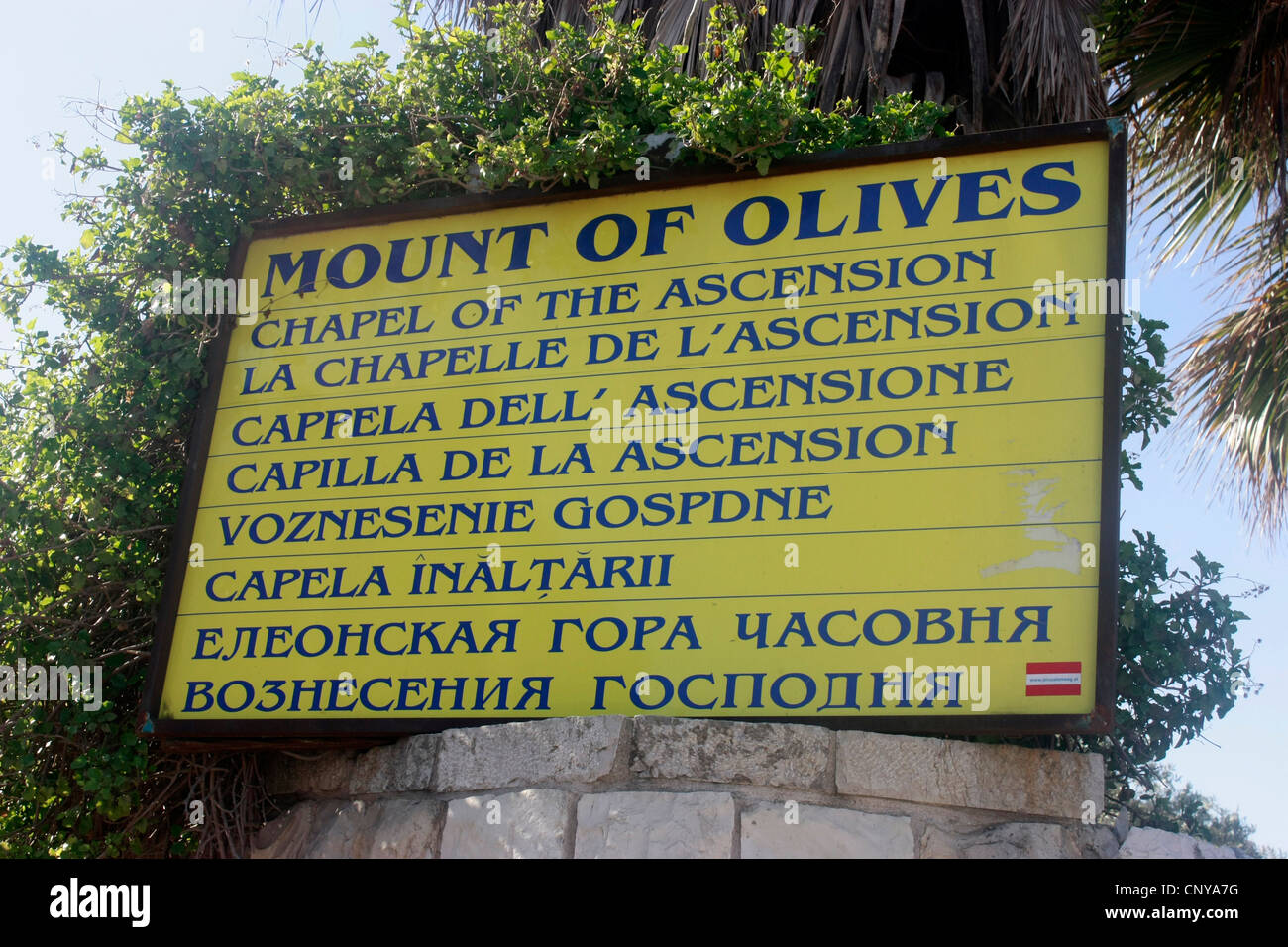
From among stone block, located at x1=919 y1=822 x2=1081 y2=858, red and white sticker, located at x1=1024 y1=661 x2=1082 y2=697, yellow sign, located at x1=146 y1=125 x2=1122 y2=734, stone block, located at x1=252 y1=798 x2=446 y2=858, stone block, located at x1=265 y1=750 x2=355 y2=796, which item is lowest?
stone block, located at x1=252 y1=798 x2=446 y2=858

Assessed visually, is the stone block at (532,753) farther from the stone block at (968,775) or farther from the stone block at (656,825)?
the stone block at (968,775)

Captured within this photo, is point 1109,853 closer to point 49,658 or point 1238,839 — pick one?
point 49,658

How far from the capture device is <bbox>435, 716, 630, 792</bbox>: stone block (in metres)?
3.79

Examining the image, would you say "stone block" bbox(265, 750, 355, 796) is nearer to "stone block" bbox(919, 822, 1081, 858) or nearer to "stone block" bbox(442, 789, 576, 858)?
"stone block" bbox(442, 789, 576, 858)

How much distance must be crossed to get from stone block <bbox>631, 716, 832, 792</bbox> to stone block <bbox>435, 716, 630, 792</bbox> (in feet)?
0.32

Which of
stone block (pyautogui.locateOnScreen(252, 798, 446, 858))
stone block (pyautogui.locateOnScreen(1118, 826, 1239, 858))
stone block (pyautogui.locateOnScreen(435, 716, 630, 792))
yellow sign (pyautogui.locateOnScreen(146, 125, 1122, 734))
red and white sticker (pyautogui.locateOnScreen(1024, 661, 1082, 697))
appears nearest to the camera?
stone block (pyautogui.locateOnScreen(1118, 826, 1239, 858))

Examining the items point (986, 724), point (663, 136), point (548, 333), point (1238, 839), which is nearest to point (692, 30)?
point (663, 136)

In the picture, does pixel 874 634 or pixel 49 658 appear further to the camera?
pixel 49 658

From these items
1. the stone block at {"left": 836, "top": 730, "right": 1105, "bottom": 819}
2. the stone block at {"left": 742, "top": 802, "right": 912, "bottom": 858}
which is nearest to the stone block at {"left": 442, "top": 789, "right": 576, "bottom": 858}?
the stone block at {"left": 742, "top": 802, "right": 912, "bottom": 858}

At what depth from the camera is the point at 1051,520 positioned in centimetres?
389

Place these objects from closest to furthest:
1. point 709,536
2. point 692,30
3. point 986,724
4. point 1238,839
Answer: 1. point 986,724
2. point 709,536
3. point 692,30
4. point 1238,839

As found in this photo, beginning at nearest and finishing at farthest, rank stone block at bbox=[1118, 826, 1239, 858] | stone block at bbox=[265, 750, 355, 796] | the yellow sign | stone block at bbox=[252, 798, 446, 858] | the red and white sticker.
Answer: stone block at bbox=[1118, 826, 1239, 858]
the red and white sticker
the yellow sign
stone block at bbox=[252, 798, 446, 858]
stone block at bbox=[265, 750, 355, 796]

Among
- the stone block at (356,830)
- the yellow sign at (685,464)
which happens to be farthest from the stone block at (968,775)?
the stone block at (356,830)

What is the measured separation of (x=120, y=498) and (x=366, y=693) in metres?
1.49
